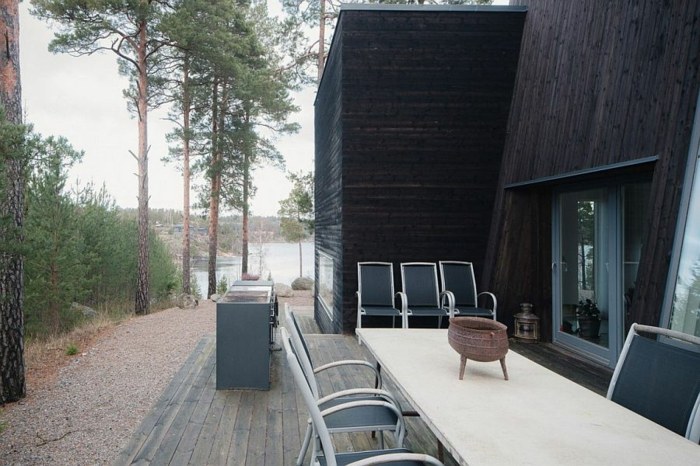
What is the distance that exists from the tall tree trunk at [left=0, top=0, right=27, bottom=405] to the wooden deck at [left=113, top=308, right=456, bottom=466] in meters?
1.72

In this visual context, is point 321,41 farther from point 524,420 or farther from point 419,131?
point 524,420

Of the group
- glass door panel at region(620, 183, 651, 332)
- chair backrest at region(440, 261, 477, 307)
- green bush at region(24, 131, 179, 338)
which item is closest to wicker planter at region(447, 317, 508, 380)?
glass door panel at region(620, 183, 651, 332)

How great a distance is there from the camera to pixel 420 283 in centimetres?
551

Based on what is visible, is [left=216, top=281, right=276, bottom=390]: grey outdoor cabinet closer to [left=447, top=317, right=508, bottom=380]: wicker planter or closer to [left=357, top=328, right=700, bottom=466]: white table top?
[left=357, top=328, right=700, bottom=466]: white table top

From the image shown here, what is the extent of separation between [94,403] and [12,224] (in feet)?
5.95

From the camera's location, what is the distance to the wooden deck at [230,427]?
2578 millimetres

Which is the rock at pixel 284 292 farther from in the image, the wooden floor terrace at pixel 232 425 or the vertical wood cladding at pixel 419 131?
the wooden floor terrace at pixel 232 425

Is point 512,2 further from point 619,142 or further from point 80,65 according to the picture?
point 80,65

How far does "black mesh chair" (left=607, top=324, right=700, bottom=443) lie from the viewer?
1.53 metres

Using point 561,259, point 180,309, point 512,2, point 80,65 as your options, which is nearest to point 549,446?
point 561,259

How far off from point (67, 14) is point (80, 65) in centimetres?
704

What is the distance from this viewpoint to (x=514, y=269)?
17.4ft

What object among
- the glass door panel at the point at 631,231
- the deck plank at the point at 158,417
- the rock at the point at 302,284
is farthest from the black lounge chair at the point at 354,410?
the rock at the point at 302,284

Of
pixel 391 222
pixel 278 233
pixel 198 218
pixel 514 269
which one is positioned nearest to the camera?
pixel 514 269
